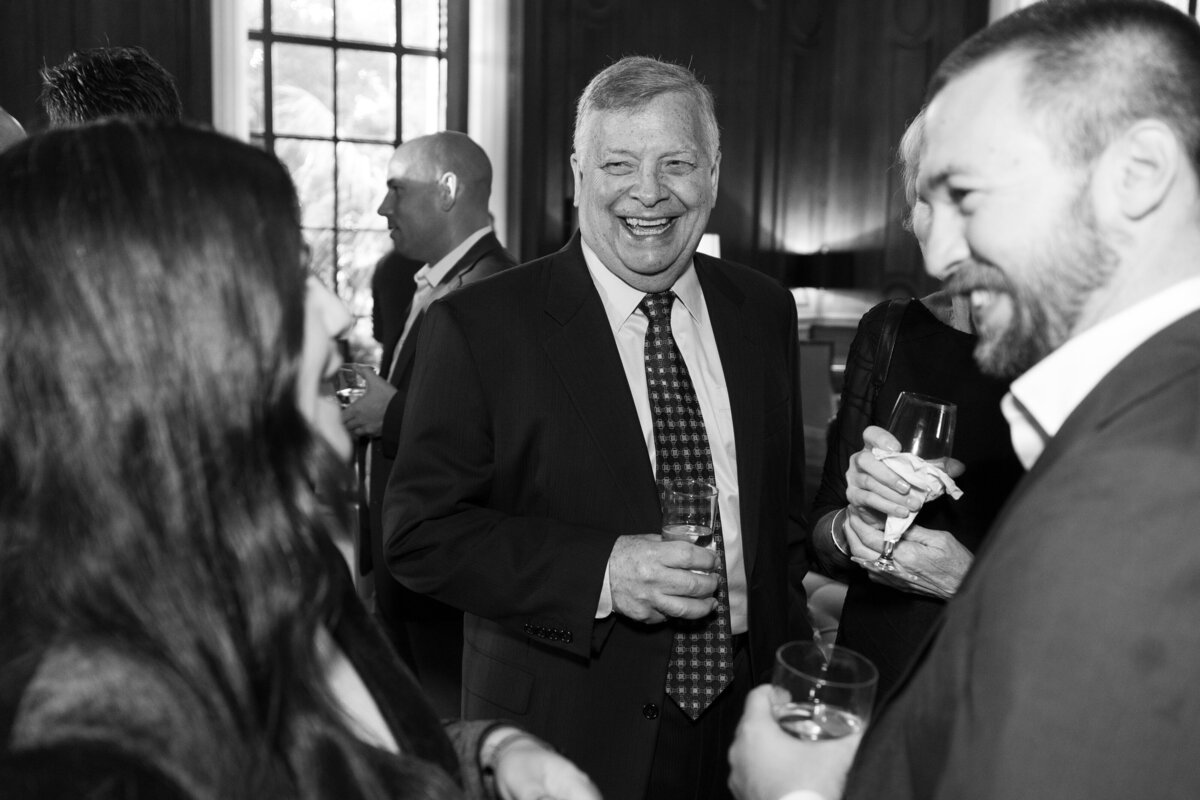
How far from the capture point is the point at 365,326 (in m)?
7.58

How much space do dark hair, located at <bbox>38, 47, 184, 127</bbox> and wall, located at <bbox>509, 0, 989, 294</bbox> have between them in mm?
5262

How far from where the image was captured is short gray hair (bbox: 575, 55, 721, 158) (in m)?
2.16

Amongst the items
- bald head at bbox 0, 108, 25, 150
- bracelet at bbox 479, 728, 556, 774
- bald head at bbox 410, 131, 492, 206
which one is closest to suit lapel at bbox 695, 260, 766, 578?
bracelet at bbox 479, 728, 556, 774

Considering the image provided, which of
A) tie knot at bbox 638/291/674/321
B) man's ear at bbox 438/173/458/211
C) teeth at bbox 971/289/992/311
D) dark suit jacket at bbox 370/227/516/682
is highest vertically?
man's ear at bbox 438/173/458/211

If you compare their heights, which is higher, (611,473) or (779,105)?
(779,105)

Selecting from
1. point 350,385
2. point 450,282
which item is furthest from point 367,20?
point 350,385

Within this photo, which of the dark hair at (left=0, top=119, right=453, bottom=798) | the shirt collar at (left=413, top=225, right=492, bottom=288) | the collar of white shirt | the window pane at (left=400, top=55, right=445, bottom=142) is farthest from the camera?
the window pane at (left=400, top=55, right=445, bottom=142)

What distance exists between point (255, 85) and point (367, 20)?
956 millimetres

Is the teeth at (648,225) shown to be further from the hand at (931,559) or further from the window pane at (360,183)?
the window pane at (360,183)

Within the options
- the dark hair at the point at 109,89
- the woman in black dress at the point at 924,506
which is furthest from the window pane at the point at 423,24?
the woman in black dress at the point at 924,506

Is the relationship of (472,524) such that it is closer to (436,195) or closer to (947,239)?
(947,239)

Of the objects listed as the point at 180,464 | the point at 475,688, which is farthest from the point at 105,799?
the point at 475,688

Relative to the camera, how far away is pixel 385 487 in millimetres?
3418

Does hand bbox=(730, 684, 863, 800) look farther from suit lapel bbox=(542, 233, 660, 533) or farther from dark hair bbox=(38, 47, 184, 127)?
dark hair bbox=(38, 47, 184, 127)
